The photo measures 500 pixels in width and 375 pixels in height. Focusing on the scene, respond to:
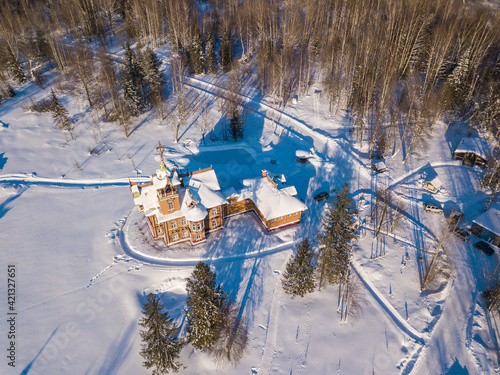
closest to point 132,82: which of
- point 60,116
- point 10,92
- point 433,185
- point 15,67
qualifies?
point 60,116

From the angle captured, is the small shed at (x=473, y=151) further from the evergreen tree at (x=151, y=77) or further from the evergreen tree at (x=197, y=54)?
the evergreen tree at (x=197, y=54)

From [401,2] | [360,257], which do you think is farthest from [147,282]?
[401,2]

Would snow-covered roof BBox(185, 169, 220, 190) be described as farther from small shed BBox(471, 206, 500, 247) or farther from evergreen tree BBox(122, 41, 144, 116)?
small shed BBox(471, 206, 500, 247)

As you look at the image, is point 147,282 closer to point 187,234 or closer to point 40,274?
point 187,234

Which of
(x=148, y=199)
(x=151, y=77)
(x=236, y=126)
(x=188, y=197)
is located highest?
(x=151, y=77)

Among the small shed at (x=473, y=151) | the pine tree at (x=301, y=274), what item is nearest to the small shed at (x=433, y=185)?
the small shed at (x=473, y=151)

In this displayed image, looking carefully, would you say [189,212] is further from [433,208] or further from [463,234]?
[463,234]

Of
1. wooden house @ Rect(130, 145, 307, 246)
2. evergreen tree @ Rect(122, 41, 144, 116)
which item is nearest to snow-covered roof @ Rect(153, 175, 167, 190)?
wooden house @ Rect(130, 145, 307, 246)
